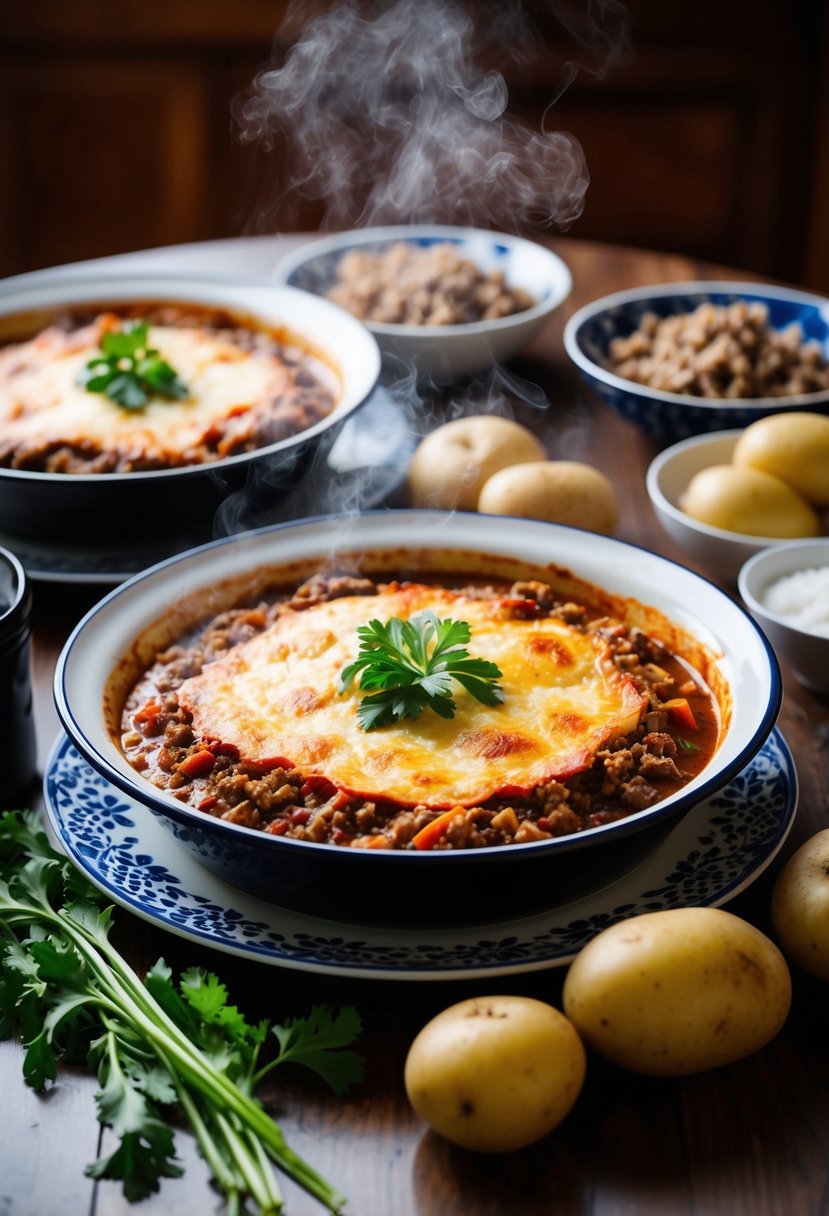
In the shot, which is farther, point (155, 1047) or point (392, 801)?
point (392, 801)

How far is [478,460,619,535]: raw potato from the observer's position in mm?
3180

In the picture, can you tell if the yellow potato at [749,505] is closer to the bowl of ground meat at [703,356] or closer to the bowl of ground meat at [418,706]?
the bowl of ground meat at [703,356]

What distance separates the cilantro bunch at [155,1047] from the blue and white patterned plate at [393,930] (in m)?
0.08

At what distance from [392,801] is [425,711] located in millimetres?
217

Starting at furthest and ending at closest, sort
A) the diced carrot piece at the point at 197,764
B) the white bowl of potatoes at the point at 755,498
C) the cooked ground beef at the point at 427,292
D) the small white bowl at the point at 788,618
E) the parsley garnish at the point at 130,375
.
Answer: the cooked ground beef at the point at 427,292
the parsley garnish at the point at 130,375
the white bowl of potatoes at the point at 755,498
the small white bowl at the point at 788,618
the diced carrot piece at the point at 197,764

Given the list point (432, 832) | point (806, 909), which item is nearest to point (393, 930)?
point (432, 832)

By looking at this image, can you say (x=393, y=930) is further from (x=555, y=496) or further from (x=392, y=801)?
(x=555, y=496)

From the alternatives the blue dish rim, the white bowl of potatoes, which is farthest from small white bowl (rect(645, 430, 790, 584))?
the blue dish rim

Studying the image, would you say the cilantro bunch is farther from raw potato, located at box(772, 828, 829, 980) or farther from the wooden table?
raw potato, located at box(772, 828, 829, 980)

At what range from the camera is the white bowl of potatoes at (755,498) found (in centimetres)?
315

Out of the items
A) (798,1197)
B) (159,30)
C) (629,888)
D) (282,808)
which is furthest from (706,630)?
(159,30)

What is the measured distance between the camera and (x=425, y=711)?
7.32 ft

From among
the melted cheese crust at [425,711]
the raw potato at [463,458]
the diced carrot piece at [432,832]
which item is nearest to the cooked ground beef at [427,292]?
the raw potato at [463,458]

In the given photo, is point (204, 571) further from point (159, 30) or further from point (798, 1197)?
point (159, 30)
